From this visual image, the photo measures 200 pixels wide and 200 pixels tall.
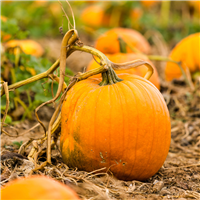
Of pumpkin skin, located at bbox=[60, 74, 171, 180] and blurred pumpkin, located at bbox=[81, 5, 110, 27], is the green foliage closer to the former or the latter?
pumpkin skin, located at bbox=[60, 74, 171, 180]

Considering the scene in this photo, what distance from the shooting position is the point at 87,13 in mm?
6504

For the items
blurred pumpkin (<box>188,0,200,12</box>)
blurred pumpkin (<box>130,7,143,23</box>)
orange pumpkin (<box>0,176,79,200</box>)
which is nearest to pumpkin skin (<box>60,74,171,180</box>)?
orange pumpkin (<box>0,176,79,200</box>)

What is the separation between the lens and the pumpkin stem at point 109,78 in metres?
1.76

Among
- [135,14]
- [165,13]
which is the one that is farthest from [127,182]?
[165,13]

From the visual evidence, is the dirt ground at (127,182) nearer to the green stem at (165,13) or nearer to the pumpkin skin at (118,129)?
the pumpkin skin at (118,129)

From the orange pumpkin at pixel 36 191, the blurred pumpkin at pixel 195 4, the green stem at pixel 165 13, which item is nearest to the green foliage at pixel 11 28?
the orange pumpkin at pixel 36 191

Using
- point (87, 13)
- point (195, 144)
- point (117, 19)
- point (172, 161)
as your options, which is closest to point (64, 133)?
point (172, 161)

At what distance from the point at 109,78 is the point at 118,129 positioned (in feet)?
1.01

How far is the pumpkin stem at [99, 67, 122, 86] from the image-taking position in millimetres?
1757

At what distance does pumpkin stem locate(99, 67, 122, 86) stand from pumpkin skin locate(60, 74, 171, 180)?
45 mm

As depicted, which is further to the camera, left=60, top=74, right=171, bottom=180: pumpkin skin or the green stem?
the green stem

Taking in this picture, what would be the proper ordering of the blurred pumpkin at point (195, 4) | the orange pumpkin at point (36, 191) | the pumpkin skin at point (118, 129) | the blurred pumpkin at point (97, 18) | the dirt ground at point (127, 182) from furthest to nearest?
the blurred pumpkin at point (195, 4), the blurred pumpkin at point (97, 18), the pumpkin skin at point (118, 129), the dirt ground at point (127, 182), the orange pumpkin at point (36, 191)

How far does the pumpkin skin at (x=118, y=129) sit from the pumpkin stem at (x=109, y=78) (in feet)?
0.15

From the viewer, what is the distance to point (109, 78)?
1.77m
